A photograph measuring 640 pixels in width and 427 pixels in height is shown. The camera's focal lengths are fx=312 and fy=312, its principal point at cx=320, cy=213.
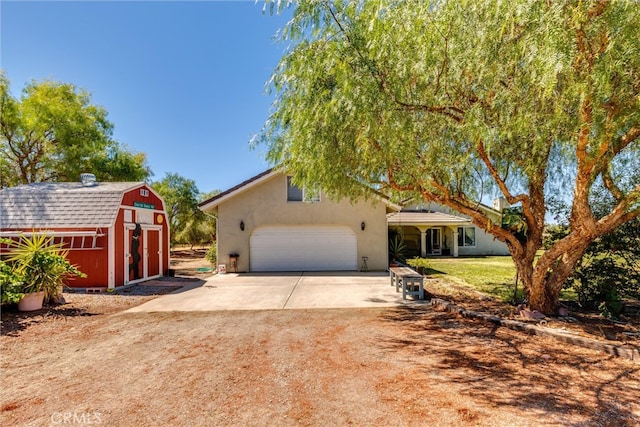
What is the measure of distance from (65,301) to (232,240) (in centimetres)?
645

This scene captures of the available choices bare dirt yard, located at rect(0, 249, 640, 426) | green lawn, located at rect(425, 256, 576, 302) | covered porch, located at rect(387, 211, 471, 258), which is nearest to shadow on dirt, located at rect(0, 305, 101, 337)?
bare dirt yard, located at rect(0, 249, 640, 426)

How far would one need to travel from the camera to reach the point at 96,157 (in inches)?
856

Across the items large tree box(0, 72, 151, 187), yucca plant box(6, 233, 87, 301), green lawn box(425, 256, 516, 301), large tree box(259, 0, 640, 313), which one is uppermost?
large tree box(0, 72, 151, 187)

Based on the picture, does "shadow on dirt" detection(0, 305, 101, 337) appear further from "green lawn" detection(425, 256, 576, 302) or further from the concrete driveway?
"green lawn" detection(425, 256, 576, 302)

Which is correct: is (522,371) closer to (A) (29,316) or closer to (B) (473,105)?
(B) (473,105)

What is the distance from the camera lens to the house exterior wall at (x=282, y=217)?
14055mm

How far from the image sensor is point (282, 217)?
14.1 meters

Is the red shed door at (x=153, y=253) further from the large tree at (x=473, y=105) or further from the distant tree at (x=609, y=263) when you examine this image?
the distant tree at (x=609, y=263)

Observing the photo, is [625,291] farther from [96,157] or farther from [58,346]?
[96,157]

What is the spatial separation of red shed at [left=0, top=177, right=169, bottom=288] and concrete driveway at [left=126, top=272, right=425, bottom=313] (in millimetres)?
2635

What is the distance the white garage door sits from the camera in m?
14.2

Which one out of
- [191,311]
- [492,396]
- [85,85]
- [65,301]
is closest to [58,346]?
[191,311]

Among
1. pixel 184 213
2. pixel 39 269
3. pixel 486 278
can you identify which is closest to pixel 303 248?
pixel 486 278

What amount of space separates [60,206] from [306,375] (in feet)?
37.6
